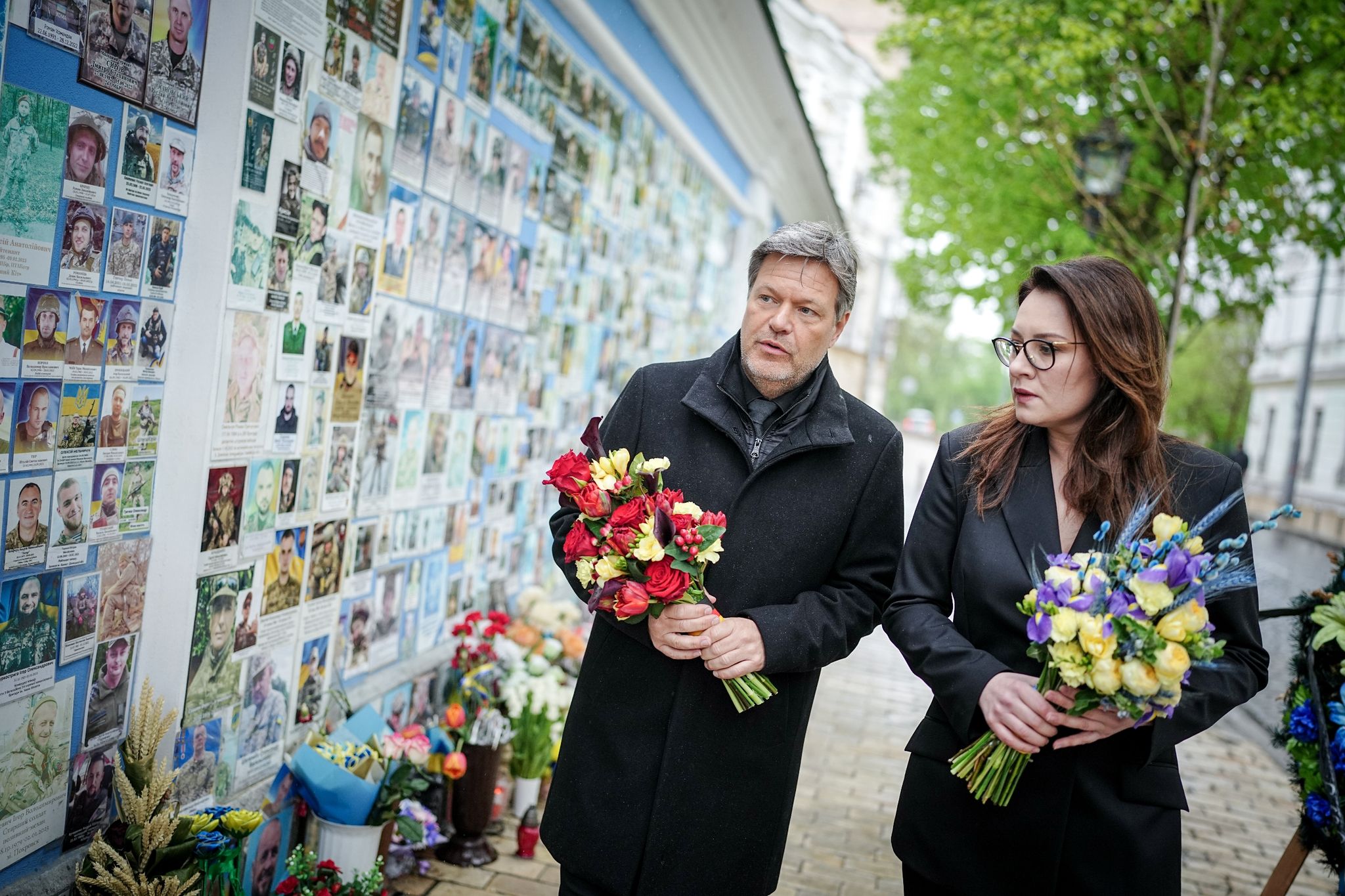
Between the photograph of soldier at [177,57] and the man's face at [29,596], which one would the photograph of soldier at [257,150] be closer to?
the photograph of soldier at [177,57]

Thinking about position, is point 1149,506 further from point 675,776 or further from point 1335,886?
point 1335,886

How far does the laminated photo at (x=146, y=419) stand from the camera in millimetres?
2574

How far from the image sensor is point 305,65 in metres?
2.97

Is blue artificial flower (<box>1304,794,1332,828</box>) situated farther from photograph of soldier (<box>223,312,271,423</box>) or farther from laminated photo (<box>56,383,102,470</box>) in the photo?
laminated photo (<box>56,383,102,470</box>)

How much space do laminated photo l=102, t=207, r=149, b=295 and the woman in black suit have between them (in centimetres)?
187

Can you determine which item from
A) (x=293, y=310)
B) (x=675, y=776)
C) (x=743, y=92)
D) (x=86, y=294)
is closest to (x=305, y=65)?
(x=293, y=310)

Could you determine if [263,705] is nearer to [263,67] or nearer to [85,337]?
[85,337]

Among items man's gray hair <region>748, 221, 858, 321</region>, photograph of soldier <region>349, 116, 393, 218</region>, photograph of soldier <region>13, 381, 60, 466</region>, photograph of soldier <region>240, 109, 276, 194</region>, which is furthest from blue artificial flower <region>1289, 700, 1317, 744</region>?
photograph of soldier <region>13, 381, 60, 466</region>

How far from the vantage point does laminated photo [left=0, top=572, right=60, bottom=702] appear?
2.25m

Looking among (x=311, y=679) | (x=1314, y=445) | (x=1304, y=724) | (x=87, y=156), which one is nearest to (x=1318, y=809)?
(x=1304, y=724)

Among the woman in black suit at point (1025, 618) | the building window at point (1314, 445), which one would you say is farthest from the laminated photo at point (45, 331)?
the building window at point (1314, 445)

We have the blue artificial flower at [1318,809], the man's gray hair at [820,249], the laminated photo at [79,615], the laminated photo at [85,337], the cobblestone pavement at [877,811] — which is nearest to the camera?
the laminated photo at [85,337]

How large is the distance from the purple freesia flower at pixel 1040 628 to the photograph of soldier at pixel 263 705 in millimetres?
2184

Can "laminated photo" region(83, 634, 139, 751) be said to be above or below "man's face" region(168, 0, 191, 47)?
below
